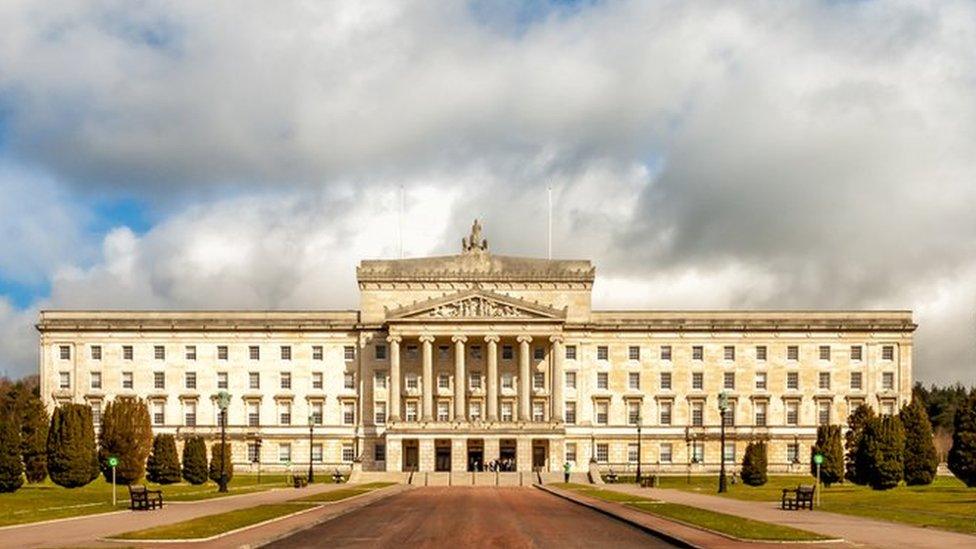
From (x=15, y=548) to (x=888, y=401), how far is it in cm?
11911

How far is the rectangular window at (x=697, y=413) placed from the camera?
140250 mm

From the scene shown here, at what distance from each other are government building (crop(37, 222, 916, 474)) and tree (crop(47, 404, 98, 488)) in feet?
157

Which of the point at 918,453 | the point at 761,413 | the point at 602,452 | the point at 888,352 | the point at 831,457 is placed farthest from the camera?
the point at 888,352

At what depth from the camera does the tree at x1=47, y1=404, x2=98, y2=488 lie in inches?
3460

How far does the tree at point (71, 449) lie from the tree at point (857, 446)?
55360 millimetres

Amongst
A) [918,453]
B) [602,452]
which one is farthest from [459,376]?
[918,453]

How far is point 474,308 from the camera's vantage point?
445ft

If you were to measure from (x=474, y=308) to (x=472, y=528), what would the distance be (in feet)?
291

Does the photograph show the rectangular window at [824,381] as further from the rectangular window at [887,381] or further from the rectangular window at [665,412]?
the rectangular window at [665,412]

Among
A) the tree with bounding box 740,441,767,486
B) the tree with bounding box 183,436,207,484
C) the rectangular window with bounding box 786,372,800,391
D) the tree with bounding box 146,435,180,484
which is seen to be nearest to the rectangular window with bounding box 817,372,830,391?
the rectangular window with bounding box 786,372,800,391

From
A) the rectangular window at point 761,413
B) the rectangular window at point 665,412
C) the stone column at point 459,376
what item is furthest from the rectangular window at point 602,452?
the rectangular window at point 761,413

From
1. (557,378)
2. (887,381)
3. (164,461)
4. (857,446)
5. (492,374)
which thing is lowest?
(164,461)

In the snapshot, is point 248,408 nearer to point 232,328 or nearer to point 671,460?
point 232,328

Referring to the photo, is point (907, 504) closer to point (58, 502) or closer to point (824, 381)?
point (58, 502)
